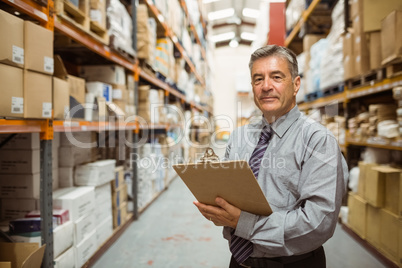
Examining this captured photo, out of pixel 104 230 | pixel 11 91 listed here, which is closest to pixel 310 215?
pixel 11 91

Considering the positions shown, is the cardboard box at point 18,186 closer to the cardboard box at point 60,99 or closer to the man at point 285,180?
the cardboard box at point 60,99

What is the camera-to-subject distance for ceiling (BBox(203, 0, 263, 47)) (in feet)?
44.5

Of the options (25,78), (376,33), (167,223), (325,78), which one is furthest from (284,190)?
(325,78)

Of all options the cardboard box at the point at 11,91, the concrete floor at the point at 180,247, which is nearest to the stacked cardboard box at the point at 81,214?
the concrete floor at the point at 180,247

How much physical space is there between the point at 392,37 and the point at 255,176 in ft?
6.26

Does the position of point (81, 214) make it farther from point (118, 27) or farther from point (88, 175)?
point (118, 27)

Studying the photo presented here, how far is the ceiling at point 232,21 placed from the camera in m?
13.6

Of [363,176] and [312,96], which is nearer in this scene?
[363,176]

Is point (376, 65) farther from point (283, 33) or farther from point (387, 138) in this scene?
point (283, 33)

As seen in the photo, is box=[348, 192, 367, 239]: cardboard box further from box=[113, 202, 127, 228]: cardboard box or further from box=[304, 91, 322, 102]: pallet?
box=[113, 202, 127, 228]: cardboard box

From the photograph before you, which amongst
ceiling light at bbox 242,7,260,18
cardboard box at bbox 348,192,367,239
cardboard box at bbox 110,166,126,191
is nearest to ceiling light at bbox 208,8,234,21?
ceiling light at bbox 242,7,260,18

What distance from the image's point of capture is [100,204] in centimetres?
277

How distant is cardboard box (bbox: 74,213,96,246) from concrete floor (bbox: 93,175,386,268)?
34cm

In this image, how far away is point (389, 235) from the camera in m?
2.44
